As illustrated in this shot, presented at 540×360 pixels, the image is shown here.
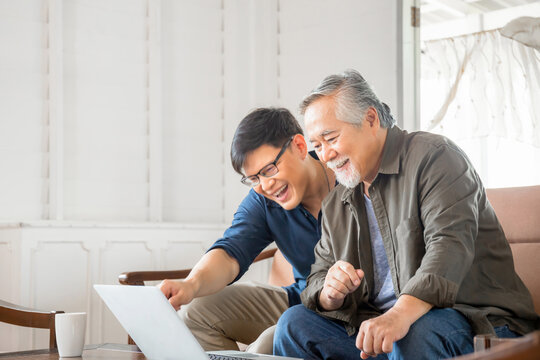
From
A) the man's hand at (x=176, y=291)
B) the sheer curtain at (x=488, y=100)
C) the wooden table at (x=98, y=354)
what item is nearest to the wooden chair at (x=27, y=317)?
the wooden table at (x=98, y=354)

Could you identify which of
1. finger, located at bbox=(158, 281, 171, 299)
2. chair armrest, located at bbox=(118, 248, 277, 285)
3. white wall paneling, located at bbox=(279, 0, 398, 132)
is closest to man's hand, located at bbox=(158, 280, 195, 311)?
finger, located at bbox=(158, 281, 171, 299)

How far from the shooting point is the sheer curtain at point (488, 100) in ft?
12.2

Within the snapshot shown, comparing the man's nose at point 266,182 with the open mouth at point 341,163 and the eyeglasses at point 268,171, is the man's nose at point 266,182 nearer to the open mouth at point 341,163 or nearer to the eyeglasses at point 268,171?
the eyeglasses at point 268,171

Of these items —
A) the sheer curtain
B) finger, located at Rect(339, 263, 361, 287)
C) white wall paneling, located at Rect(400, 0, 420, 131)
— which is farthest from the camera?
the sheer curtain

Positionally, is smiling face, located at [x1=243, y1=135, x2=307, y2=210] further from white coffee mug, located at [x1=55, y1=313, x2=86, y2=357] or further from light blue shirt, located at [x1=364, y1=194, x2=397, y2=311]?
white coffee mug, located at [x1=55, y1=313, x2=86, y2=357]

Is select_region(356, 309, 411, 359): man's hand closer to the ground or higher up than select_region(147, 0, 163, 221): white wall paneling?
closer to the ground

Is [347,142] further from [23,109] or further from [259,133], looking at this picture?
[23,109]

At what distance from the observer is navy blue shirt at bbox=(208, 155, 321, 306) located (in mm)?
2049

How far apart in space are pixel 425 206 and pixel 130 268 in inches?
72.1

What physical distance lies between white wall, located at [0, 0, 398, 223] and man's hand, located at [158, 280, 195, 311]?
50.6 inches

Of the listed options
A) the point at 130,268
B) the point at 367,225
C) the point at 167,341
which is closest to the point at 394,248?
the point at 367,225

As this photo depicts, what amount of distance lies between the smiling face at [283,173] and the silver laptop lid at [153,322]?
654mm

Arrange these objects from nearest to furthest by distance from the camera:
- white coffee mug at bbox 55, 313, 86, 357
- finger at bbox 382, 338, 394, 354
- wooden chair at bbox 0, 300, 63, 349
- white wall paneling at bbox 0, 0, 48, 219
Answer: finger at bbox 382, 338, 394, 354 → white coffee mug at bbox 55, 313, 86, 357 → wooden chair at bbox 0, 300, 63, 349 → white wall paneling at bbox 0, 0, 48, 219

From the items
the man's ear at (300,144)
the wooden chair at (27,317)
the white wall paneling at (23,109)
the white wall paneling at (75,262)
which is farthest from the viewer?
the white wall paneling at (23,109)
